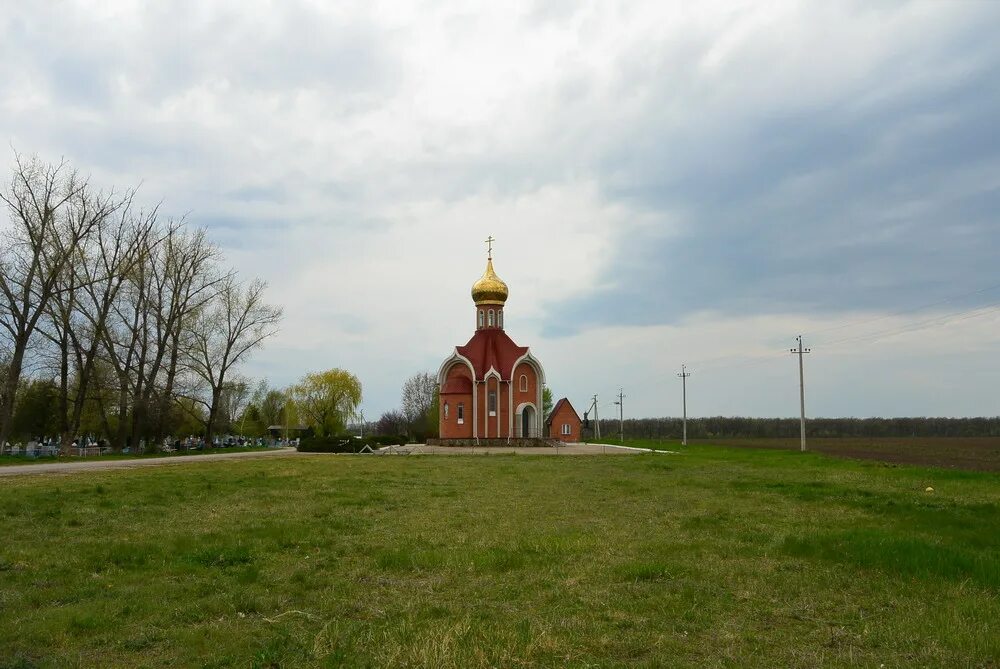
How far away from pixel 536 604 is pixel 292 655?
2331mm

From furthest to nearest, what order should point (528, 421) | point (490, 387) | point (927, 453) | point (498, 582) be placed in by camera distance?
point (528, 421), point (490, 387), point (927, 453), point (498, 582)

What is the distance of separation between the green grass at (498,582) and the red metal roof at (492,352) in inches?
1596

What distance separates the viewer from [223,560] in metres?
9.08

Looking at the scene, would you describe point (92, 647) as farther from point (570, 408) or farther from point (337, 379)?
point (337, 379)

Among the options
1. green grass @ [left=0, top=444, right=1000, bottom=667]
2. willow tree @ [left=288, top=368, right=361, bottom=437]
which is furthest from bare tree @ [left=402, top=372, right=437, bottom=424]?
green grass @ [left=0, top=444, right=1000, bottom=667]

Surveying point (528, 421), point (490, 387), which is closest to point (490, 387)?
point (490, 387)

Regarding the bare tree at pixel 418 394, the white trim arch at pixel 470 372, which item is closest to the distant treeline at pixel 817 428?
the bare tree at pixel 418 394

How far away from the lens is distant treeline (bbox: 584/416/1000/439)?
11175cm

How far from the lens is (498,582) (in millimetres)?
7918

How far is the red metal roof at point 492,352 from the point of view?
185ft

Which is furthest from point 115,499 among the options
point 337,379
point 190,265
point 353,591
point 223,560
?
point 337,379

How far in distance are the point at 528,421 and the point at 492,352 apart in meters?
5.83

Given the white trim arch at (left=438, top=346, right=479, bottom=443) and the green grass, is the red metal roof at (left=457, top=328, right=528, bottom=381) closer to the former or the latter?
the white trim arch at (left=438, top=346, right=479, bottom=443)

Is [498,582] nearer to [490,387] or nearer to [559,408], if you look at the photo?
[490,387]
